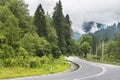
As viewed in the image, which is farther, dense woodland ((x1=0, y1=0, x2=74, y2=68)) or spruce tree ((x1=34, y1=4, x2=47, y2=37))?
spruce tree ((x1=34, y1=4, x2=47, y2=37))

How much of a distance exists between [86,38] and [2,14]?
87181 mm

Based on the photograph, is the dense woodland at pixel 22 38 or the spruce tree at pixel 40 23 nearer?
the dense woodland at pixel 22 38

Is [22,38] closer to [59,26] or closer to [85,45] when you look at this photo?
[59,26]

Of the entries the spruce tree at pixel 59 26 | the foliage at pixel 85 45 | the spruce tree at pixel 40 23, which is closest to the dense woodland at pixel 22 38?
the spruce tree at pixel 40 23

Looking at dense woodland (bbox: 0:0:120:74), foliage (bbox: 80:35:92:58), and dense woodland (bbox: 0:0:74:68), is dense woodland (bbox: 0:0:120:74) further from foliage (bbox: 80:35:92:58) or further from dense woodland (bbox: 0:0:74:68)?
foliage (bbox: 80:35:92:58)

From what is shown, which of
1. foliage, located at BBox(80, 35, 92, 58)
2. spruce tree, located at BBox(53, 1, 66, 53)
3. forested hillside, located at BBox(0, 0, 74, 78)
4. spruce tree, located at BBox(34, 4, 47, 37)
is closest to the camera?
forested hillside, located at BBox(0, 0, 74, 78)

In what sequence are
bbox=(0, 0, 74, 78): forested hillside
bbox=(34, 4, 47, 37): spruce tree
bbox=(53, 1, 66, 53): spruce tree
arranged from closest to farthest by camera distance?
bbox=(0, 0, 74, 78): forested hillside < bbox=(34, 4, 47, 37): spruce tree < bbox=(53, 1, 66, 53): spruce tree

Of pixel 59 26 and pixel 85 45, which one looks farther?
pixel 85 45

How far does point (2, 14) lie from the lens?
5306cm

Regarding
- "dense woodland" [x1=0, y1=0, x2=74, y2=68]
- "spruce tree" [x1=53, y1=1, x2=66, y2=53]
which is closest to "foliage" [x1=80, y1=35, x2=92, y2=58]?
"spruce tree" [x1=53, y1=1, x2=66, y2=53]

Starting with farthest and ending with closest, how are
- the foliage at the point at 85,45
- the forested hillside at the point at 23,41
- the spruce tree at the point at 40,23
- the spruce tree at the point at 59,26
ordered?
the foliage at the point at 85,45, the spruce tree at the point at 59,26, the spruce tree at the point at 40,23, the forested hillside at the point at 23,41

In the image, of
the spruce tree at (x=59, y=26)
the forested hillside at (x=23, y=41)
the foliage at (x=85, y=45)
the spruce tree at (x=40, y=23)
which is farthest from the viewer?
the foliage at (x=85, y=45)

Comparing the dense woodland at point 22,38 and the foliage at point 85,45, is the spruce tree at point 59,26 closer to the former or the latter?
the dense woodland at point 22,38

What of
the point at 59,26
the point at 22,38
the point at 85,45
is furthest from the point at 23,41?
the point at 85,45
